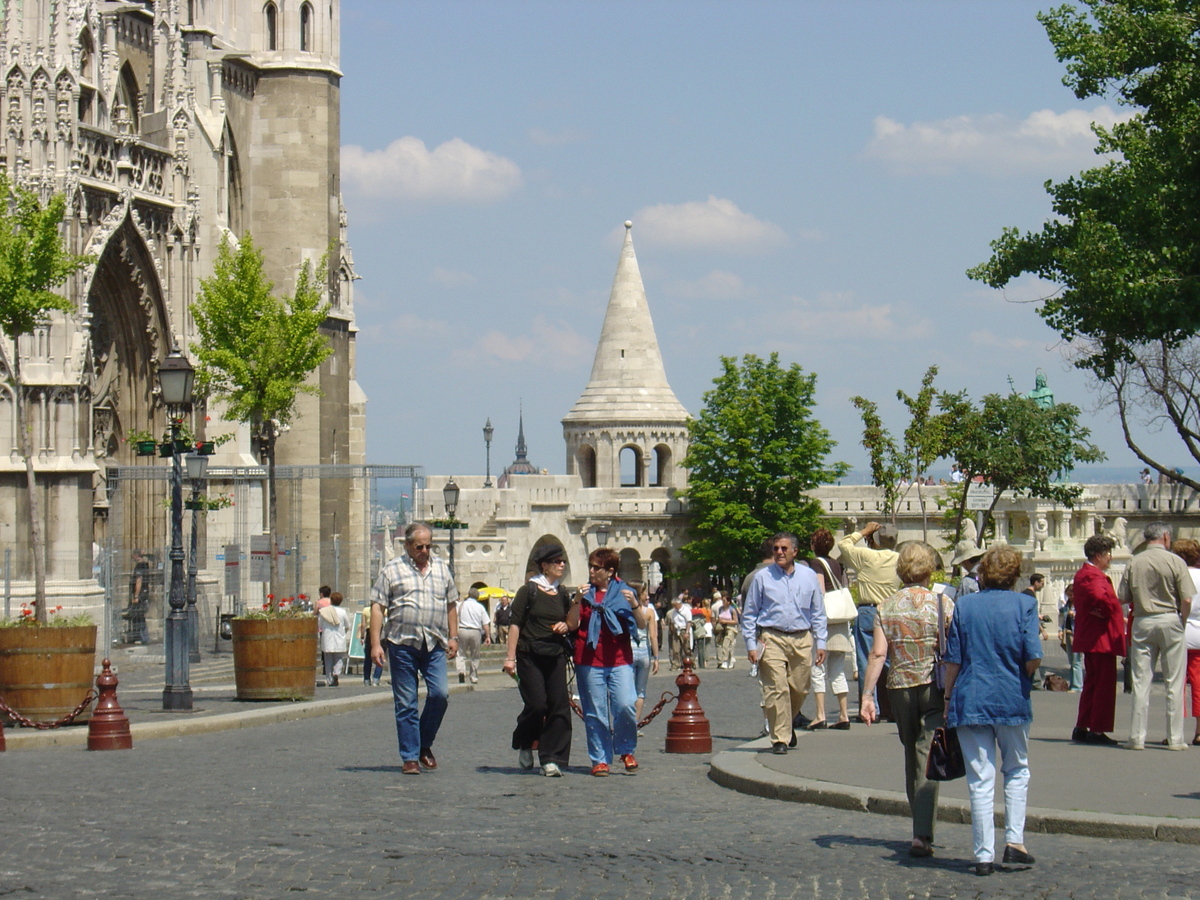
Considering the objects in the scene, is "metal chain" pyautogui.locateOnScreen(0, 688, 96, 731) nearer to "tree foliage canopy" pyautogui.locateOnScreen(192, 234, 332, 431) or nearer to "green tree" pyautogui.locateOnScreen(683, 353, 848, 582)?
"tree foliage canopy" pyautogui.locateOnScreen(192, 234, 332, 431)

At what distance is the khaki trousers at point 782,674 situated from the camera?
37.1 ft

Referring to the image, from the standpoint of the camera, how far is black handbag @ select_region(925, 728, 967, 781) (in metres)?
7.38

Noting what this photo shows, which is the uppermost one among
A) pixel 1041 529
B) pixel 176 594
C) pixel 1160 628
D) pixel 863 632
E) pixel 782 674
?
pixel 1041 529

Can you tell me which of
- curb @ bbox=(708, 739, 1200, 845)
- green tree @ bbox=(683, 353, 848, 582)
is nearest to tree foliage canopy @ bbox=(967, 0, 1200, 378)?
curb @ bbox=(708, 739, 1200, 845)

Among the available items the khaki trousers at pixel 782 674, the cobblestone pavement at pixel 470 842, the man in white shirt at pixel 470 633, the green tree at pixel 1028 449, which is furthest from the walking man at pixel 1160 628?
the green tree at pixel 1028 449

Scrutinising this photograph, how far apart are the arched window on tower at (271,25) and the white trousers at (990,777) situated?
1190 inches

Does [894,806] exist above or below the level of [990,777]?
below

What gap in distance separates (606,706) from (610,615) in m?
0.58

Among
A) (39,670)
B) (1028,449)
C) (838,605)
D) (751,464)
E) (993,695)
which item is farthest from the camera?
(751,464)

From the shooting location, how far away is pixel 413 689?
10852 millimetres

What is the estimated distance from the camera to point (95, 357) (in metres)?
28.7

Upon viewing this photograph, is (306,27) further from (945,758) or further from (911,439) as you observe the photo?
(945,758)

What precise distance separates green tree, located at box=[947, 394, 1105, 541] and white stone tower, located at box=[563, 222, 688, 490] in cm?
1741

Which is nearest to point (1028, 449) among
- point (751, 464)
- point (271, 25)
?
point (751, 464)
